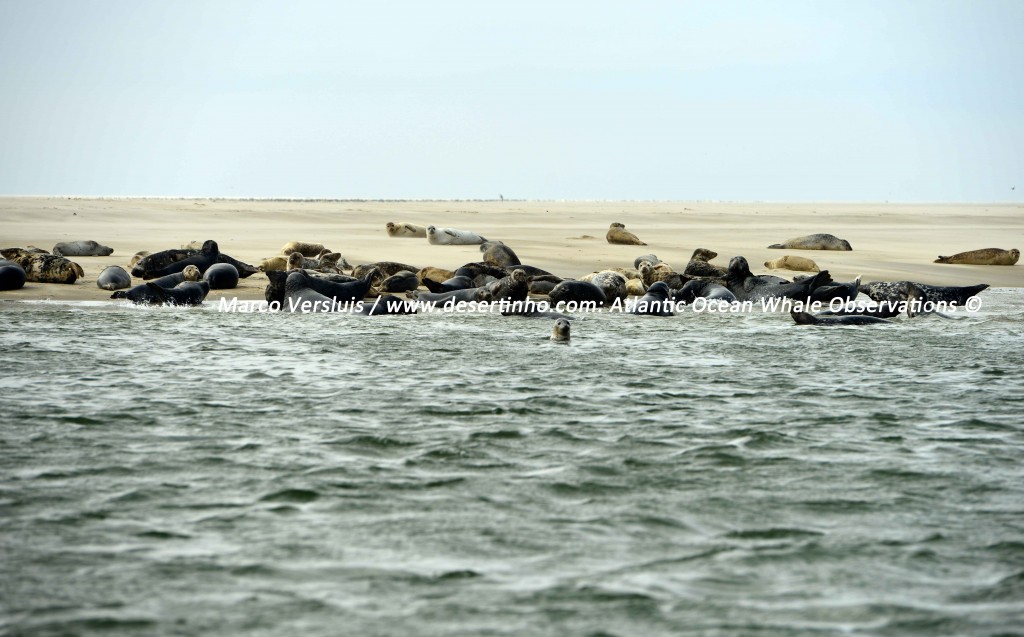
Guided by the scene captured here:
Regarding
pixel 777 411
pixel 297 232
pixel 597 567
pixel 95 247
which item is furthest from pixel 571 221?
pixel 597 567

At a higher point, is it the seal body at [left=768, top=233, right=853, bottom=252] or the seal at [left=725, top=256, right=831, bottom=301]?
the seal body at [left=768, top=233, right=853, bottom=252]

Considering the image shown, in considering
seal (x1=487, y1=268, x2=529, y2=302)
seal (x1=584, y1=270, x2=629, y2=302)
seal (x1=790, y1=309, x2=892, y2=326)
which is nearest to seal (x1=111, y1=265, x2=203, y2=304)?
seal (x1=487, y1=268, x2=529, y2=302)

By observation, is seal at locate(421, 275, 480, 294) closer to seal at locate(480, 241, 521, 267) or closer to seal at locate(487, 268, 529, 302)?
seal at locate(487, 268, 529, 302)

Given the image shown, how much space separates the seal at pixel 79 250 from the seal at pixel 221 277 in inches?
156

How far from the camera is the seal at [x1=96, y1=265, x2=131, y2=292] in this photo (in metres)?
13.4

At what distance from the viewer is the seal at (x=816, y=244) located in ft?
69.5

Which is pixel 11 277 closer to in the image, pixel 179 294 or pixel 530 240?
pixel 179 294

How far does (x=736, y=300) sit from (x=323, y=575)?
10.2 metres

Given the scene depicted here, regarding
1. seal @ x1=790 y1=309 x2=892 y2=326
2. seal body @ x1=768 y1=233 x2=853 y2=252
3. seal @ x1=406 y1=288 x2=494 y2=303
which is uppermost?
seal body @ x1=768 y1=233 x2=853 y2=252

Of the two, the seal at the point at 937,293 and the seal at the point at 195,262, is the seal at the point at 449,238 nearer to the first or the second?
the seal at the point at 195,262

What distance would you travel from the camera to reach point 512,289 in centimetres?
1248

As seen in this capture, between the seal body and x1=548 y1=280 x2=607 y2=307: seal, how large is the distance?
30.9 ft

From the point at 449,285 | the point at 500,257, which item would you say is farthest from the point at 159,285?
the point at 500,257

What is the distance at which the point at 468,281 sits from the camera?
1356 centimetres
